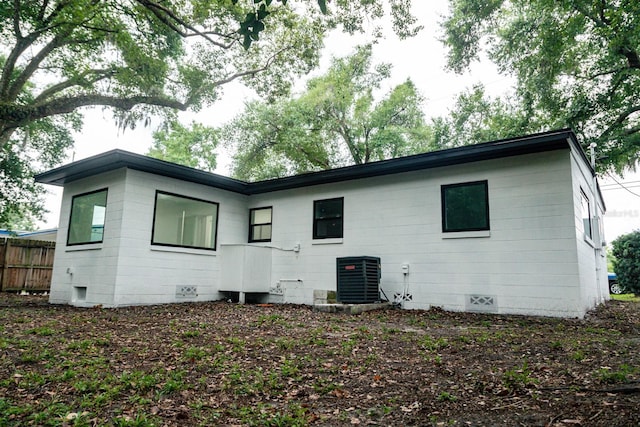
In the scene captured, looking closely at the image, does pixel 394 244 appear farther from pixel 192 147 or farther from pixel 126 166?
pixel 192 147

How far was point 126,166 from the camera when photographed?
838 centimetres

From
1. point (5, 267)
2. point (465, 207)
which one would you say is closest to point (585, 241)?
point (465, 207)

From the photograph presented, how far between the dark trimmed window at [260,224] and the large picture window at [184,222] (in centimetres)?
119

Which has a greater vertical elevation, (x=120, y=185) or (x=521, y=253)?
(x=120, y=185)

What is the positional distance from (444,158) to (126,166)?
6.81m

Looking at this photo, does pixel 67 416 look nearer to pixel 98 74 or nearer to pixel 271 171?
pixel 98 74

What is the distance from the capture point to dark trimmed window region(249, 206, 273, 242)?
10.7 m

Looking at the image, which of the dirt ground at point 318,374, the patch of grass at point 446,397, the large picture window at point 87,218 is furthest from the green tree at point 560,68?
the large picture window at point 87,218

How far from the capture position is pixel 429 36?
1416cm

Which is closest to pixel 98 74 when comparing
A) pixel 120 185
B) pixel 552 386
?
pixel 120 185

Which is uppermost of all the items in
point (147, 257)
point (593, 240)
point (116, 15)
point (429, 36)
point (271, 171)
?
point (429, 36)

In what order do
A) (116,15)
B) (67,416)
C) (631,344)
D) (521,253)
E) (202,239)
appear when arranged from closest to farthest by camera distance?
(67,416) < (631,344) < (521,253) < (202,239) < (116,15)

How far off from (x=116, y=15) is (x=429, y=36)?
1039 cm

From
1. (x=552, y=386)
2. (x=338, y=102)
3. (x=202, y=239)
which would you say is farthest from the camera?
(x=338, y=102)
